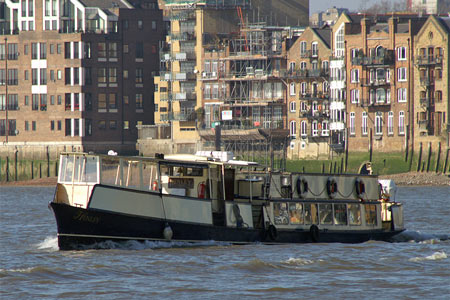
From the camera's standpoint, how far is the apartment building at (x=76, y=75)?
158500 millimetres

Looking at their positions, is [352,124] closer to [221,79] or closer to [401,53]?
[401,53]

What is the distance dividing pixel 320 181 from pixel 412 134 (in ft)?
280

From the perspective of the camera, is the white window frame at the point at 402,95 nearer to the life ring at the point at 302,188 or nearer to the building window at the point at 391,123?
the building window at the point at 391,123

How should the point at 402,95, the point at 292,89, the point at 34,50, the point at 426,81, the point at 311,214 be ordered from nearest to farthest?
the point at 311,214 → the point at 426,81 → the point at 402,95 → the point at 292,89 → the point at 34,50

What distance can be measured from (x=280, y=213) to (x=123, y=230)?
762 cm

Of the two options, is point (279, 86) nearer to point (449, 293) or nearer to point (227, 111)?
point (227, 111)

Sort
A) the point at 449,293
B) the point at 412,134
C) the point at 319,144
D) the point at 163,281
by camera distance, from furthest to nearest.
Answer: the point at 319,144
the point at 412,134
the point at 163,281
the point at 449,293

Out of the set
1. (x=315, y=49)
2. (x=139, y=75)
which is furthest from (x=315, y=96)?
(x=139, y=75)

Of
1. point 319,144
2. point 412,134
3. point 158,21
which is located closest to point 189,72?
point 158,21

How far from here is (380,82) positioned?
138 meters

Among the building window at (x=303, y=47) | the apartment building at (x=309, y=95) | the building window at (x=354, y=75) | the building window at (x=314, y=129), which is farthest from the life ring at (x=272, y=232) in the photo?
the building window at (x=303, y=47)

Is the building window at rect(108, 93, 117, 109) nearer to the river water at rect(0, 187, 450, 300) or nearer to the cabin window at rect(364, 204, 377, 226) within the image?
the river water at rect(0, 187, 450, 300)

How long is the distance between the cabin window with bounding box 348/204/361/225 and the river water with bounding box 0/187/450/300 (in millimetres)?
1163

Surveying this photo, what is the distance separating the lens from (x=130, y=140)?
15950 cm
